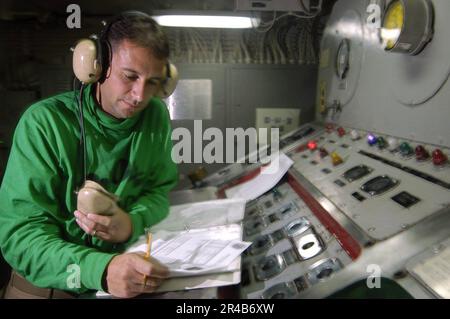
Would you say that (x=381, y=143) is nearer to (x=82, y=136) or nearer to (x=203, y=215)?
(x=203, y=215)

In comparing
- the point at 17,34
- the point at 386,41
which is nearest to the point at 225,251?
the point at 386,41

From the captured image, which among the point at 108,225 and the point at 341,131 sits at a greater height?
the point at 341,131

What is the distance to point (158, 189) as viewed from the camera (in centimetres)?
144

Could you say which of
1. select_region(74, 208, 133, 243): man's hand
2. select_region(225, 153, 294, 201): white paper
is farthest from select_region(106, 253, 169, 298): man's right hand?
select_region(225, 153, 294, 201): white paper

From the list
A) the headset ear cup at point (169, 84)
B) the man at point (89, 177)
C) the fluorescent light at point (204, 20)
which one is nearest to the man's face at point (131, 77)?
the man at point (89, 177)

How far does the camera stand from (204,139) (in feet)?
10.1

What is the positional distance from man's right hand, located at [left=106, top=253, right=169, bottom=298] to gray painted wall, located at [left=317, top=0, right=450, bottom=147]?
1.15 metres

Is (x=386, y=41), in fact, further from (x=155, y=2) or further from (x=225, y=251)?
(x=155, y=2)

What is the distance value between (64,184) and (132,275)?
473 mm

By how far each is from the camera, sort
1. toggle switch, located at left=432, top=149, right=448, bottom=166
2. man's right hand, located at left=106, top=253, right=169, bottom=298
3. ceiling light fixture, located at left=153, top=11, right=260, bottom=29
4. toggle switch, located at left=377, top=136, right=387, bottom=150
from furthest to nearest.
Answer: ceiling light fixture, located at left=153, top=11, right=260, bottom=29
toggle switch, located at left=377, top=136, right=387, bottom=150
toggle switch, located at left=432, top=149, right=448, bottom=166
man's right hand, located at left=106, top=253, right=169, bottom=298

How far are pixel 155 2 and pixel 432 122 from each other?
7.39ft

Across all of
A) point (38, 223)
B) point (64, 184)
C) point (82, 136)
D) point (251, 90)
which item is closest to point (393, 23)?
point (82, 136)

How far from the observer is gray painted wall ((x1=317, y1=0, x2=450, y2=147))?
1.20 m

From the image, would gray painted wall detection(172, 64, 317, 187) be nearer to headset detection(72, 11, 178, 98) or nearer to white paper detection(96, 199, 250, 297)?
white paper detection(96, 199, 250, 297)
